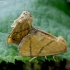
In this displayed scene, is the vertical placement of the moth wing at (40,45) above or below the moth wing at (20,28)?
below

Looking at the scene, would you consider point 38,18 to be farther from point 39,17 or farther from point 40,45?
point 40,45

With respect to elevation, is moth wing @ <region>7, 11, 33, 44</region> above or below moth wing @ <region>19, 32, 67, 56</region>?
above

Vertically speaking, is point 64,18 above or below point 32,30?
below

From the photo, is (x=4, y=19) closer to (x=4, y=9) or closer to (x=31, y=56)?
(x=4, y=9)

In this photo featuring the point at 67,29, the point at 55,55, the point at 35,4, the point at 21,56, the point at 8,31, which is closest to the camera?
the point at 21,56

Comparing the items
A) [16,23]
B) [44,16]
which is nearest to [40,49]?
[16,23]
